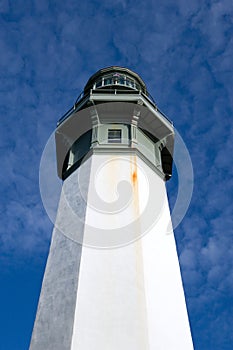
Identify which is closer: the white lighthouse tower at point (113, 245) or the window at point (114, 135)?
the white lighthouse tower at point (113, 245)

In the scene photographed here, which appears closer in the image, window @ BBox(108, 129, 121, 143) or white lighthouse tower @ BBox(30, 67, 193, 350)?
white lighthouse tower @ BBox(30, 67, 193, 350)

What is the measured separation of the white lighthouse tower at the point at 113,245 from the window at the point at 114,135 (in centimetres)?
5

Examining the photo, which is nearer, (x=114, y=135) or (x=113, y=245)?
(x=113, y=245)

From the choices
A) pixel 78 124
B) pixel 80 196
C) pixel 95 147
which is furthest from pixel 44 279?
pixel 78 124

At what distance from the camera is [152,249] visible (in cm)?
1152

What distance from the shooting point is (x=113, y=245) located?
11016 millimetres

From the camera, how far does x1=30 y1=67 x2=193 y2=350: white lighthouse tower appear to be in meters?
9.30

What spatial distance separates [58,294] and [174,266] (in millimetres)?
4037

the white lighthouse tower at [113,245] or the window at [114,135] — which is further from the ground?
the window at [114,135]

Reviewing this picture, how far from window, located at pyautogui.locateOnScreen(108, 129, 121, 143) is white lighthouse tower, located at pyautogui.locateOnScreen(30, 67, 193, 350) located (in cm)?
5

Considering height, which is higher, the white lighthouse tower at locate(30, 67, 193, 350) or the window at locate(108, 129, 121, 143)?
the window at locate(108, 129, 121, 143)

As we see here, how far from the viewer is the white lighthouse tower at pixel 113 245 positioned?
9.30 metres

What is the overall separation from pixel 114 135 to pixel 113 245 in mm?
6243

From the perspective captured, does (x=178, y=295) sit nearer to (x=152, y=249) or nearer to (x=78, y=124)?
(x=152, y=249)
